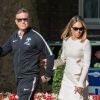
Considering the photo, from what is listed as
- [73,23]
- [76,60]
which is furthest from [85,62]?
[73,23]

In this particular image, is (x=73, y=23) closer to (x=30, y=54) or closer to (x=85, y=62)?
(x=85, y=62)

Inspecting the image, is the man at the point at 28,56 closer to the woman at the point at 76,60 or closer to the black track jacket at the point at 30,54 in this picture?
the black track jacket at the point at 30,54

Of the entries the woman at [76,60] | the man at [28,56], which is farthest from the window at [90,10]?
the man at [28,56]

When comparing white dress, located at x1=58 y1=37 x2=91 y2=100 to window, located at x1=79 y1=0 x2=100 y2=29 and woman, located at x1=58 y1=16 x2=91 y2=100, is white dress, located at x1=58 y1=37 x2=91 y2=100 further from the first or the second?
window, located at x1=79 y1=0 x2=100 y2=29

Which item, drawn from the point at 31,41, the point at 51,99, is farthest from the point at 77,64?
the point at 51,99

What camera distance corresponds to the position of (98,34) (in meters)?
18.7

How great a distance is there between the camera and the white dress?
24.5 ft

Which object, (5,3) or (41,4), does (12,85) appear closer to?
(5,3)

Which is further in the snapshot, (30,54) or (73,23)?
(73,23)

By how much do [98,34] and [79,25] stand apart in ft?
36.7

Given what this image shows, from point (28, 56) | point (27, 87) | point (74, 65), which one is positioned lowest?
point (27, 87)

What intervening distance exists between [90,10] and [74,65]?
40.3 feet

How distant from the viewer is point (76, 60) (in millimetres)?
7531

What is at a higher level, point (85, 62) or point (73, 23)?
point (73, 23)
